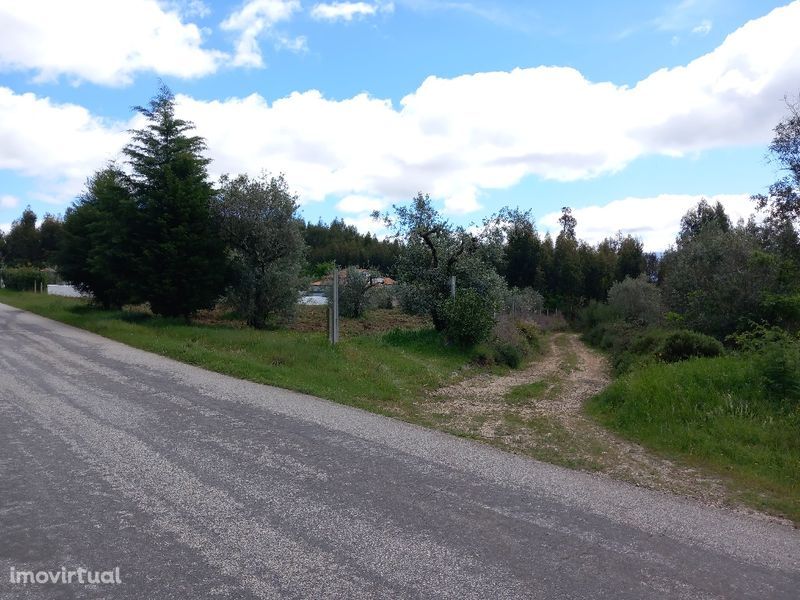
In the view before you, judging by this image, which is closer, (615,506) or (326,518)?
(326,518)

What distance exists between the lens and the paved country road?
4230 mm

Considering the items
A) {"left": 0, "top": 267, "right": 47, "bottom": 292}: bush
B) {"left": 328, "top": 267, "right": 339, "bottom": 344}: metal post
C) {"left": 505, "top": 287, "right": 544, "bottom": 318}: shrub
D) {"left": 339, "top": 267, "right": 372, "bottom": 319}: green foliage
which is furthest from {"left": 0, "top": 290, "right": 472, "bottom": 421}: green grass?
{"left": 0, "top": 267, "right": 47, "bottom": 292}: bush

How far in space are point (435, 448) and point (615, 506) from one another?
243cm

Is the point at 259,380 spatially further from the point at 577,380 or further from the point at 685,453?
the point at 577,380

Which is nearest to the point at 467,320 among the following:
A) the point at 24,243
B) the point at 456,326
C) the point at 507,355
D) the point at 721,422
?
the point at 456,326

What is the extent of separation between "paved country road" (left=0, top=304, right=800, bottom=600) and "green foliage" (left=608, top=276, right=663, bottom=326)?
1268 inches

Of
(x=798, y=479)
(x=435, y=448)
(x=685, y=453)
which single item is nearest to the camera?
(x=798, y=479)

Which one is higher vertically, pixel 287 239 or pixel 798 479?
pixel 287 239

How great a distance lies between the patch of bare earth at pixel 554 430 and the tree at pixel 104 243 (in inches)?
527

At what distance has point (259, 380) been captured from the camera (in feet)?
40.1

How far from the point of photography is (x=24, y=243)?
6631 cm

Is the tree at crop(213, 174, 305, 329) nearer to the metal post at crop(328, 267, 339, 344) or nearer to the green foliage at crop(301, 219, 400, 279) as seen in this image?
the metal post at crop(328, 267, 339, 344)

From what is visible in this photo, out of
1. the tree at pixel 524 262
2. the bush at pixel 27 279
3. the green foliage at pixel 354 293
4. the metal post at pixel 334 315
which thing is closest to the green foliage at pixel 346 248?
the tree at pixel 524 262

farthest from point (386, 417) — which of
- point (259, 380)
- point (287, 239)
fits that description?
point (287, 239)
